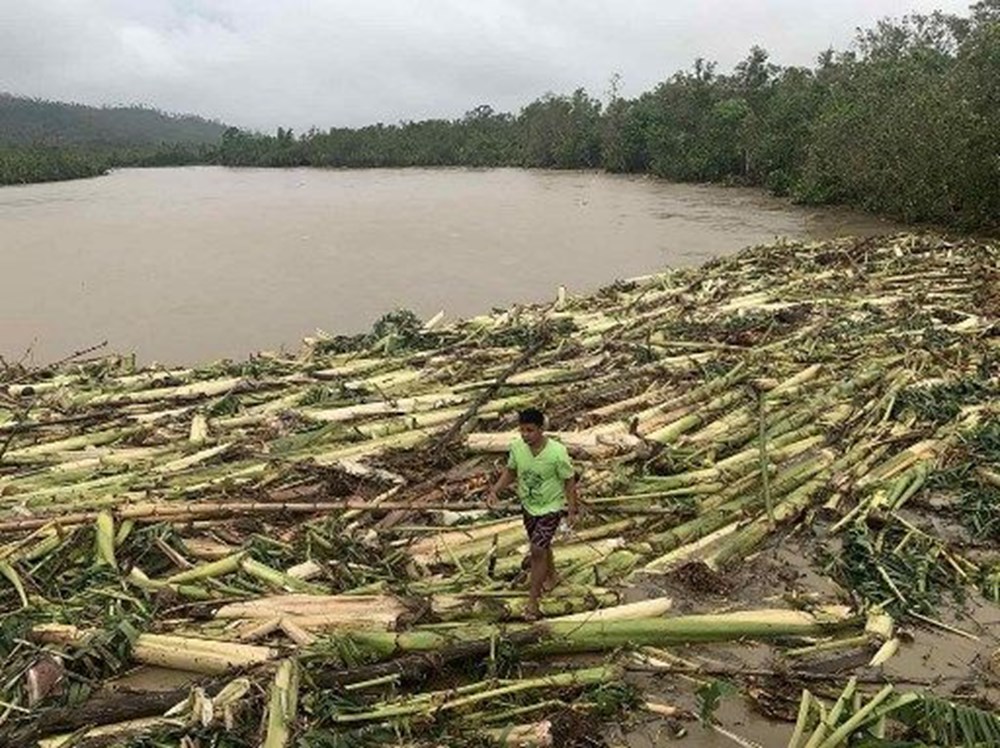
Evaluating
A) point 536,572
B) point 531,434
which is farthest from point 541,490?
point 536,572

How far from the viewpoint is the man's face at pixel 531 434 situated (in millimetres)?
4168

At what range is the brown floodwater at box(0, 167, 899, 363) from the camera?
47.9 ft

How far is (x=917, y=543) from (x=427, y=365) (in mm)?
Answer: 4514

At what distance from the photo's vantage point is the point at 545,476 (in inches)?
168

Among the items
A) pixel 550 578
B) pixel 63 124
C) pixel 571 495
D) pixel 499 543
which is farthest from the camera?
pixel 63 124

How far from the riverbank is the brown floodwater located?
18.9 ft

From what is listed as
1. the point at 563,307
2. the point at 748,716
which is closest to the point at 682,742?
the point at 748,716

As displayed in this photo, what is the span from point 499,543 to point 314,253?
17788 millimetres

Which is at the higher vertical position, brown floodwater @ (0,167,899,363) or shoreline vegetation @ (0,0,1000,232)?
shoreline vegetation @ (0,0,1000,232)

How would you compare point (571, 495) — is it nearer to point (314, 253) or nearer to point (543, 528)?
point (543, 528)

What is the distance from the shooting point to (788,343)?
870 cm

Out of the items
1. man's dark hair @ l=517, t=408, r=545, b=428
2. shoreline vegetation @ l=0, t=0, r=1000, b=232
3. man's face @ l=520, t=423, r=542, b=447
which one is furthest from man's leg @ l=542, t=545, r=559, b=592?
shoreline vegetation @ l=0, t=0, r=1000, b=232

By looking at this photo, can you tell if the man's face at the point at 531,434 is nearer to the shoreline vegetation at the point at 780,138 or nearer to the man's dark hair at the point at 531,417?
the man's dark hair at the point at 531,417

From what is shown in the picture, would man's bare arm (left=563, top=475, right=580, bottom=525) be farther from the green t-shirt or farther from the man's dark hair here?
the man's dark hair
